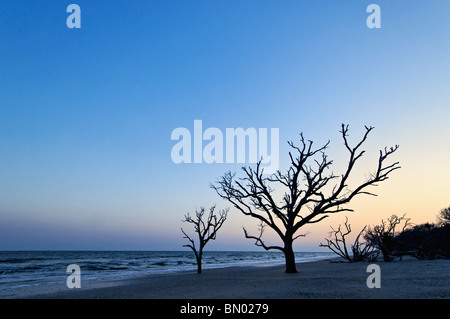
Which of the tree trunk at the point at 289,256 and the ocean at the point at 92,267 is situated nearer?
the tree trunk at the point at 289,256

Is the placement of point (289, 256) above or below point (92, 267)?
above

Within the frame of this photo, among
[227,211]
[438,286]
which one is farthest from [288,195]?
[438,286]

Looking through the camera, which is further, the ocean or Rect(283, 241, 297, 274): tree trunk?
the ocean

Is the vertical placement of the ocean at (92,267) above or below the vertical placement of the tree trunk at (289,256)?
below

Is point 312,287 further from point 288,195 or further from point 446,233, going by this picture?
point 446,233

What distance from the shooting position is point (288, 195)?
1881 cm

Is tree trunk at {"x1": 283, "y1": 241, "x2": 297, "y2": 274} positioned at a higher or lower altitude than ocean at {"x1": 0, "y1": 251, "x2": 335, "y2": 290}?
higher

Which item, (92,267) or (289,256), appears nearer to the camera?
(289,256)

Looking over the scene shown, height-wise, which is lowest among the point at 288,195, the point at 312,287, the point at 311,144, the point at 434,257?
the point at 434,257
